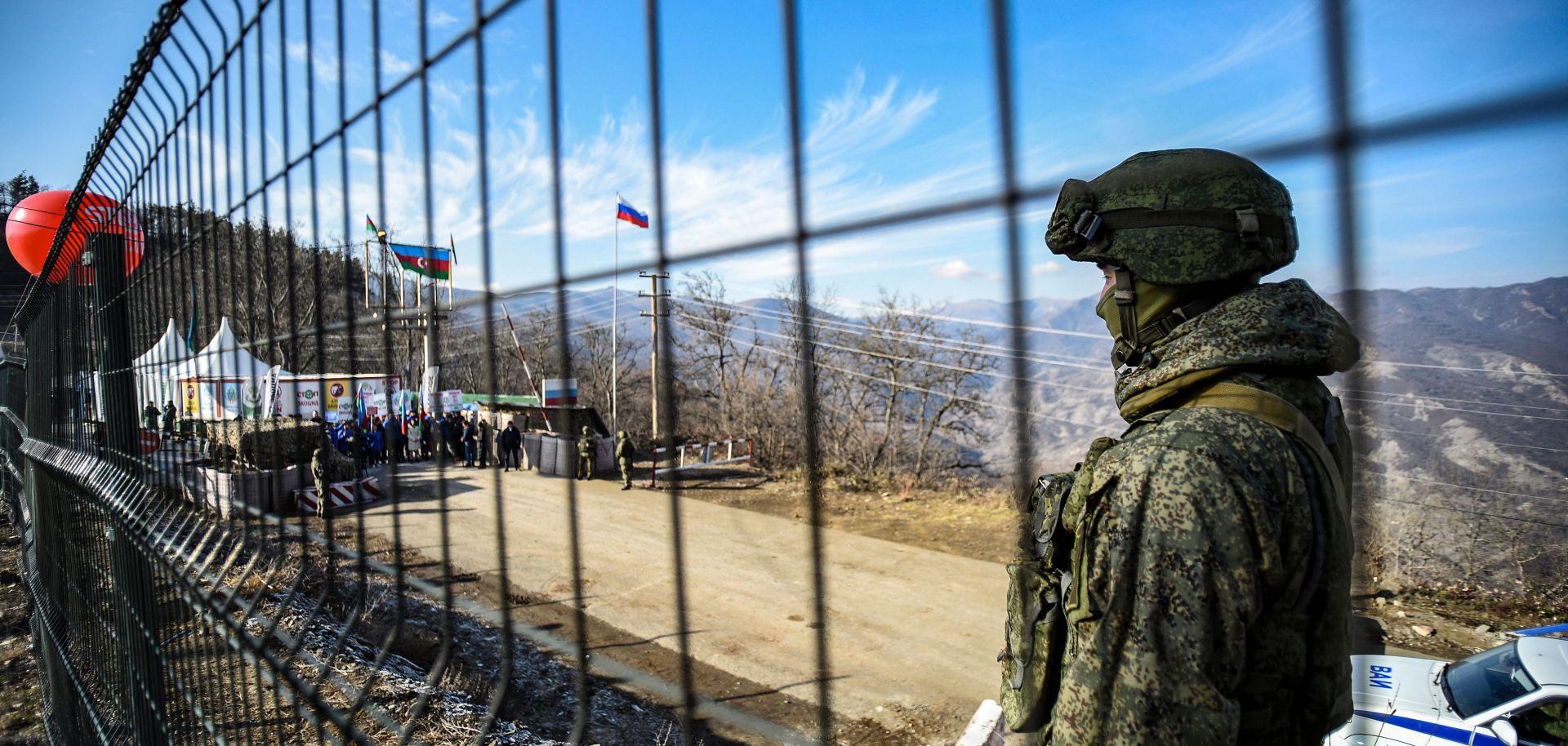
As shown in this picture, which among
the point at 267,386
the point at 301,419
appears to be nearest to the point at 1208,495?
the point at 301,419

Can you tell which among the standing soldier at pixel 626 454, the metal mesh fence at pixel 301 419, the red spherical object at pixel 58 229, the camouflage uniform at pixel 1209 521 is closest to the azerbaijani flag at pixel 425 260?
the metal mesh fence at pixel 301 419

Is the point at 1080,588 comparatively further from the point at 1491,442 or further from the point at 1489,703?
the point at 1489,703

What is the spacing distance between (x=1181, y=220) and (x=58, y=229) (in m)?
5.48

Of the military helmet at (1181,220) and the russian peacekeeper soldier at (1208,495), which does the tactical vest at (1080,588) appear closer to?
the russian peacekeeper soldier at (1208,495)

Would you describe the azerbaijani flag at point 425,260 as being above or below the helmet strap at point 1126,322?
above

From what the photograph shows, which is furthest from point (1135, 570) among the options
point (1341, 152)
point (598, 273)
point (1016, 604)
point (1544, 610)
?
point (1544, 610)

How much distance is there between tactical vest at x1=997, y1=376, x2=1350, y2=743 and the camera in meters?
1.06

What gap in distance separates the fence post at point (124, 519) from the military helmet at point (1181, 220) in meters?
3.02

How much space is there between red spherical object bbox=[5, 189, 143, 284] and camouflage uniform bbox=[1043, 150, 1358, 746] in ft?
13.0

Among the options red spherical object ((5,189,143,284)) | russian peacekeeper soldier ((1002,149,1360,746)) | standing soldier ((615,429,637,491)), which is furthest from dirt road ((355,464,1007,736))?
russian peacekeeper soldier ((1002,149,1360,746))

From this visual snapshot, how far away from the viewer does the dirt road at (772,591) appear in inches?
293

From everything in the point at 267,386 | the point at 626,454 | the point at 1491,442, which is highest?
the point at 267,386

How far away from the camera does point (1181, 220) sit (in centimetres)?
111

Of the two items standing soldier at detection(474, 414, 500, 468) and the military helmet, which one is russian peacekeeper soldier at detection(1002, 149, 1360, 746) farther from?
standing soldier at detection(474, 414, 500, 468)
